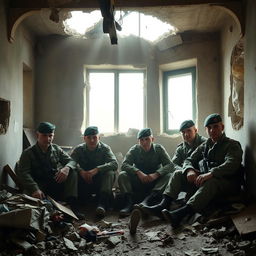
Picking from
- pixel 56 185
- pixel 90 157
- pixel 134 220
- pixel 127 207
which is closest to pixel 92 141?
pixel 90 157

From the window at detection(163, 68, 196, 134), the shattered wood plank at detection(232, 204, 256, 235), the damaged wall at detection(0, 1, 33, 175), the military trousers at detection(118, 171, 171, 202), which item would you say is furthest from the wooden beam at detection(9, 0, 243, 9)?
the shattered wood plank at detection(232, 204, 256, 235)

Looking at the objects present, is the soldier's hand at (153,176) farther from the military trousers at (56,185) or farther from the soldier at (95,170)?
the military trousers at (56,185)

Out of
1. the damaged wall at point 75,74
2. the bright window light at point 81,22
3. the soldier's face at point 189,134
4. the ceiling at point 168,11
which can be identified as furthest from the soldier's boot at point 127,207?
the bright window light at point 81,22

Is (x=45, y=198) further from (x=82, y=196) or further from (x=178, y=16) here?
(x=178, y=16)

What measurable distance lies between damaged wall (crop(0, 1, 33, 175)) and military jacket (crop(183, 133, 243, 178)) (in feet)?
7.87

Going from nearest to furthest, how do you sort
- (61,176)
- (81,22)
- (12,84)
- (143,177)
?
(61,176) → (143,177) → (12,84) → (81,22)

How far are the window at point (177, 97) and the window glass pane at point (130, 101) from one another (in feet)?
1.59

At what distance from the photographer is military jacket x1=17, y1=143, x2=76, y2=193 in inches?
154

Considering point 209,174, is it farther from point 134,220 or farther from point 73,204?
point 73,204

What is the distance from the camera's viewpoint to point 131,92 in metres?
6.15

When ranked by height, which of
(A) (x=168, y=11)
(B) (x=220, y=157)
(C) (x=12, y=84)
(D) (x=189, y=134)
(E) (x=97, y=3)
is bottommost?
(B) (x=220, y=157)

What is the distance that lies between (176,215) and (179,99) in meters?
3.10

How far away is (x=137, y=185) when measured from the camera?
440cm

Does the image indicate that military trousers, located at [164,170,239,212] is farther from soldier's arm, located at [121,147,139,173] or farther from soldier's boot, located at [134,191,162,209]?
soldier's arm, located at [121,147,139,173]
